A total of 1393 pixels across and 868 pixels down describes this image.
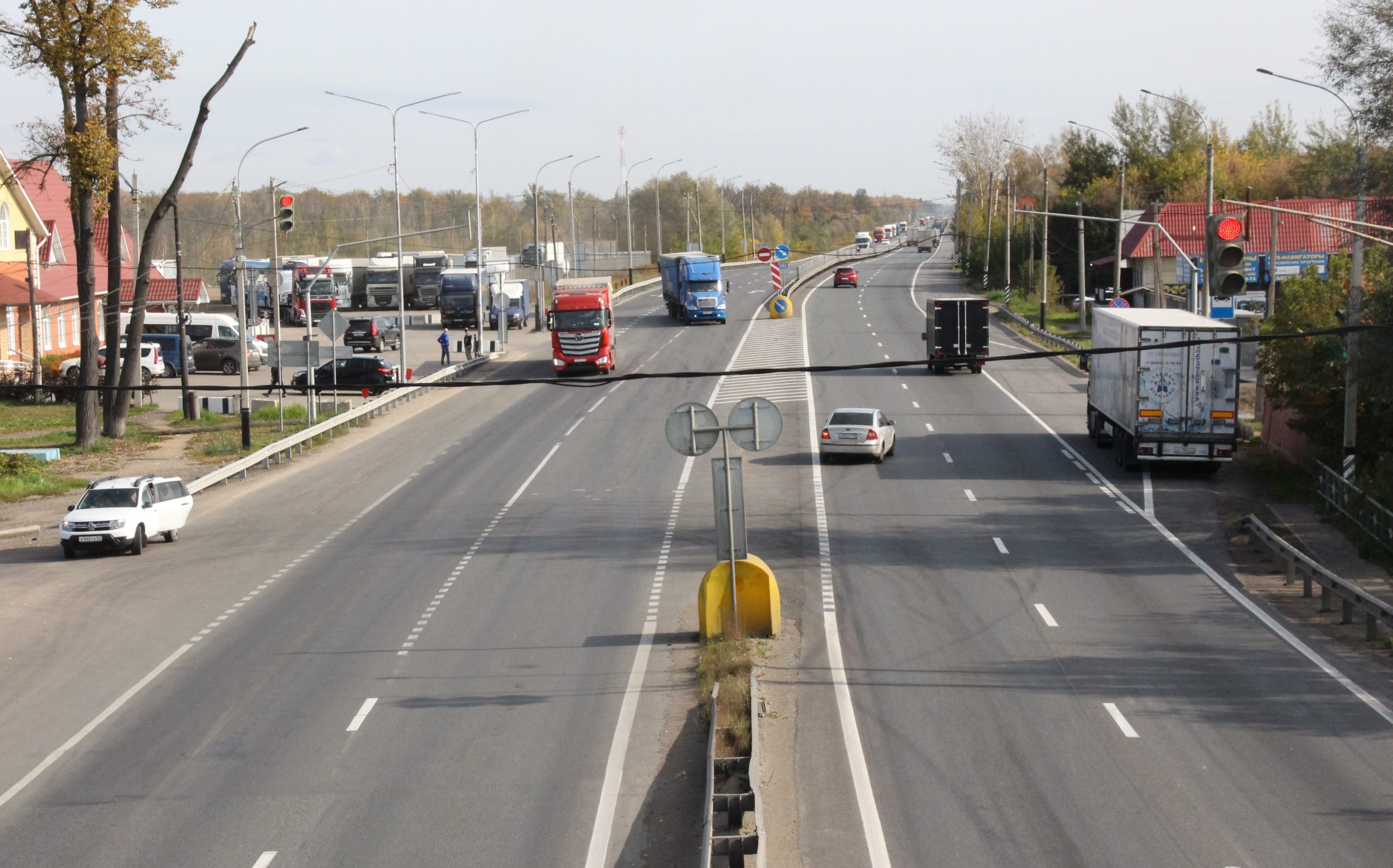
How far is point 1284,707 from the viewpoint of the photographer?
50.5 feet

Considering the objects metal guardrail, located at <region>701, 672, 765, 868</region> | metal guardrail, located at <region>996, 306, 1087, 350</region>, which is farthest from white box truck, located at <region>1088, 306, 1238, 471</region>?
metal guardrail, located at <region>701, 672, 765, 868</region>

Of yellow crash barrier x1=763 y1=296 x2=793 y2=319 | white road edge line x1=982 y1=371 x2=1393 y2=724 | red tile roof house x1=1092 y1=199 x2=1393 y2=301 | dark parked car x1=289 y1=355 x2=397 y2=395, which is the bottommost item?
white road edge line x1=982 y1=371 x2=1393 y2=724

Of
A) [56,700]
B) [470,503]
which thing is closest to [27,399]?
[470,503]

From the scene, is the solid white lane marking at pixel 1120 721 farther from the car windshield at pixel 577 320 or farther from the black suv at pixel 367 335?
the black suv at pixel 367 335

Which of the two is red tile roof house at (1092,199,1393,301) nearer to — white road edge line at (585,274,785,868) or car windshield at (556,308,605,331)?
car windshield at (556,308,605,331)

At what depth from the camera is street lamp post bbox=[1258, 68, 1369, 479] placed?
23.9 metres

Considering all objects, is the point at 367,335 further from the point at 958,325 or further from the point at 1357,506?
the point at 1357,506

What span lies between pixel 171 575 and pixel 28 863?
526 inches

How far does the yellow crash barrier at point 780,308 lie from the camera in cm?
7094

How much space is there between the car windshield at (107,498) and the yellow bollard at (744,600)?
1320cm

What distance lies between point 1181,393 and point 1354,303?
4.91 m

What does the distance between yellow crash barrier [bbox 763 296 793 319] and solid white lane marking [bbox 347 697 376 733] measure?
56.1 meters

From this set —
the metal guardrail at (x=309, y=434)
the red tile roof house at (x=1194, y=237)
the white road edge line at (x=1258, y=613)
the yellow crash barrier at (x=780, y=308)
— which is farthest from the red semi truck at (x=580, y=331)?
the red tile roof house at (x=1194, y=237)

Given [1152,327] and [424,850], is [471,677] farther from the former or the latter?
[1152,327]
